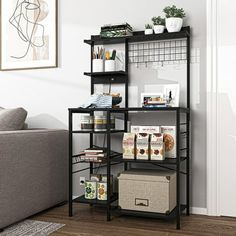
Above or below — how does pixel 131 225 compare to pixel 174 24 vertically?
below

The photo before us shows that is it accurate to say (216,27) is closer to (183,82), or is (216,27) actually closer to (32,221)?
(183,82)

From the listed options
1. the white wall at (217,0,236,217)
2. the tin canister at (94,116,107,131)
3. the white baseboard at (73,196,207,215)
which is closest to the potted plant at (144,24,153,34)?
the white wall at (217,0,236,217)

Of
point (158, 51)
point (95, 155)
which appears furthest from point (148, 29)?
point (95, 155)

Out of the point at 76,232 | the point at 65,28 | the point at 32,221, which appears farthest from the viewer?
the point at 65,28

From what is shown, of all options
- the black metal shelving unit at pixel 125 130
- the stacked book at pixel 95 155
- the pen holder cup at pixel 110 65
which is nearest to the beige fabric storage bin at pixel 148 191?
the black metal shelving unit at pixel 125 130

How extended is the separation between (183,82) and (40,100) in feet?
4.15

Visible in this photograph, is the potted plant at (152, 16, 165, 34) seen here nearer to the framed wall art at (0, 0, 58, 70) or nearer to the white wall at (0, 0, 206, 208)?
the white wall at (0, 0, 206, 208)

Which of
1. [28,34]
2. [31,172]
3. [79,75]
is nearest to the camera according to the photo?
[31,172]

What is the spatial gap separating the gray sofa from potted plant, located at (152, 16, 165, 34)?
1079mm

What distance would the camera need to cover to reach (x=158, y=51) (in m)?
2.58

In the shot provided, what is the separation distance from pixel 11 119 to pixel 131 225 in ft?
3.73

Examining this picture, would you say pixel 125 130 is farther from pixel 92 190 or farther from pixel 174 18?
pixel 174 18

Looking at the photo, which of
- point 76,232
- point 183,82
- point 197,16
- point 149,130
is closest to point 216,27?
point 197,16

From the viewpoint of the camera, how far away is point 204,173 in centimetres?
245
